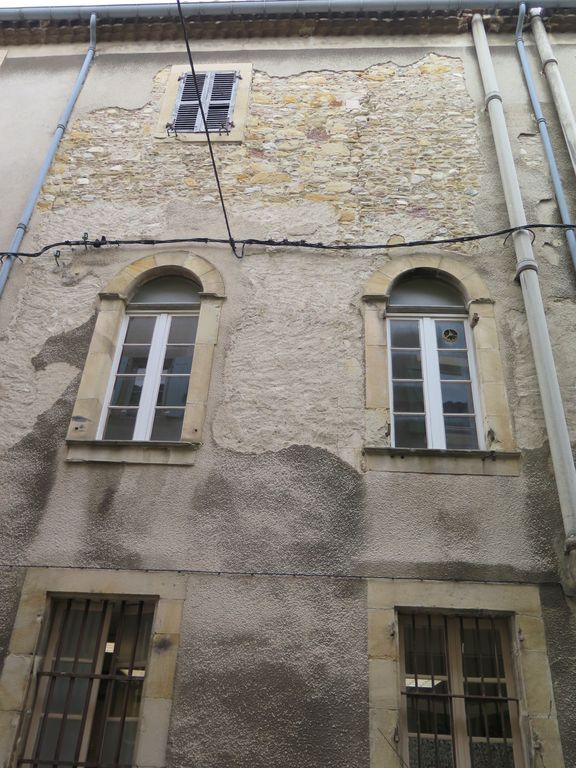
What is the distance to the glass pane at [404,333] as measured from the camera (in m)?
6.45

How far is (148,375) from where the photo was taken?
6.34 meters

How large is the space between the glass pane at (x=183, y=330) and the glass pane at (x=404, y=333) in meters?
1.94

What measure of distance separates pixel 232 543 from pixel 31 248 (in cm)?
407

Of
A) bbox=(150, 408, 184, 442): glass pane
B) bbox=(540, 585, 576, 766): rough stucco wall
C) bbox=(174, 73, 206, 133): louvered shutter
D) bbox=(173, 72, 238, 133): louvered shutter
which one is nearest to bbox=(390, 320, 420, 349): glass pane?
bbox=(150, 408, 184, 442): glass pane

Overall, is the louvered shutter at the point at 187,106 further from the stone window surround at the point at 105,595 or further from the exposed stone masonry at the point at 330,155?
the stone window surround at the point at 105,595

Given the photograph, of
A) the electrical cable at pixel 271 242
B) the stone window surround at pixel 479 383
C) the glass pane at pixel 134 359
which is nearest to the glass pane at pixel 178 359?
the glass pane at pixel 134 359

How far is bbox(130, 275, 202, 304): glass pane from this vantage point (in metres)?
6.91

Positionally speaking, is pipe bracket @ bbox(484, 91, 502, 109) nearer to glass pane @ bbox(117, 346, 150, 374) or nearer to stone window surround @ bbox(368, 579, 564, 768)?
glass pane @ bbox(117, 346, 150, 374)

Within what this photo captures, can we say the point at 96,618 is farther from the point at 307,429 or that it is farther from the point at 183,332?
the point at 183,332

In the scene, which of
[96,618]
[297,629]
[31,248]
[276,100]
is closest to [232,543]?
[297,629]

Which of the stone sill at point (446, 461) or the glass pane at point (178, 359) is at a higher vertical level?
the glass pane at point (178, 359)

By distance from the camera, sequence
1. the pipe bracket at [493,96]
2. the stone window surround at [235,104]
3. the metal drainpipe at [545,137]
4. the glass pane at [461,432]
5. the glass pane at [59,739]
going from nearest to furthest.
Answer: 1. the glass pane at [59,739]
2. the glass pane at [461,432]
3. the metal drainpipe at [545,137]
4. the pipe bracket at [493,96]
5. the stone window surround at [235,104]

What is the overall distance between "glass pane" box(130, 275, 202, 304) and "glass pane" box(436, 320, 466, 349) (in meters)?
2.43

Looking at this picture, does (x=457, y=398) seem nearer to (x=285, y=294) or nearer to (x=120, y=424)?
(x=285, y=294)
